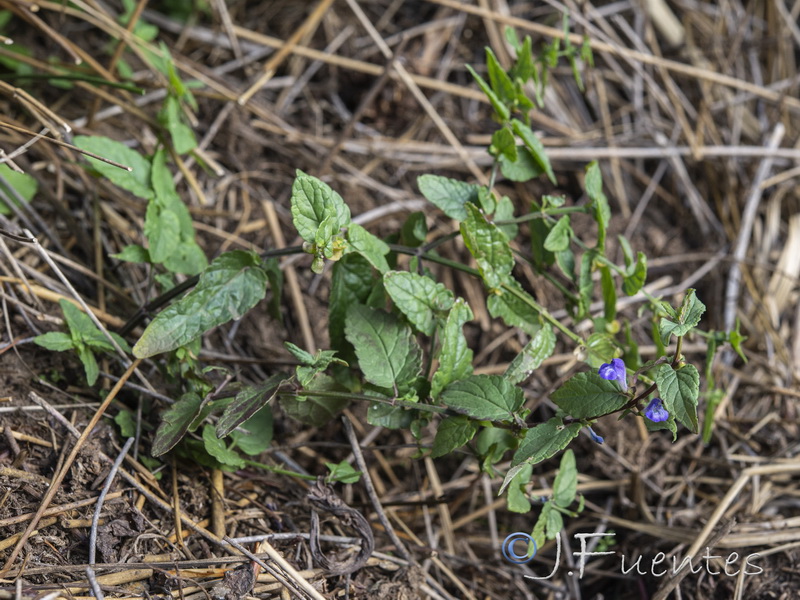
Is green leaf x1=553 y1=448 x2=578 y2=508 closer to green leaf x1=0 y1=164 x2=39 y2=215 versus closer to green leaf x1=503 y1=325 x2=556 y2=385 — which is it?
green leaf x1=503 y1=325 x2=556 y2=385

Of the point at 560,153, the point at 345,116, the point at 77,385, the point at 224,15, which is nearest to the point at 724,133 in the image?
the point at 560,153

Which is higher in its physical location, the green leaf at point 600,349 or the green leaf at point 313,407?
the green leaf at point 600,349

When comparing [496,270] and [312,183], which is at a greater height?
[312,183]

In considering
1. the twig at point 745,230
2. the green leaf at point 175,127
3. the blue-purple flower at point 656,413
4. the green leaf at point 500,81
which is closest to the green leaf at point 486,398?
the blue-purple flower at point 656,413

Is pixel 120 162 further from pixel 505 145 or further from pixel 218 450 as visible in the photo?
pixel 505 145

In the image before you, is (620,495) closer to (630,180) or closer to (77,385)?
(630,180)

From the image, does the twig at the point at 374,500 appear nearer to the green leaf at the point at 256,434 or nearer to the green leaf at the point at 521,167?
the green leaf at the point at 256,434

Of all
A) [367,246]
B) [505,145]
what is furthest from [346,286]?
[505,145]
